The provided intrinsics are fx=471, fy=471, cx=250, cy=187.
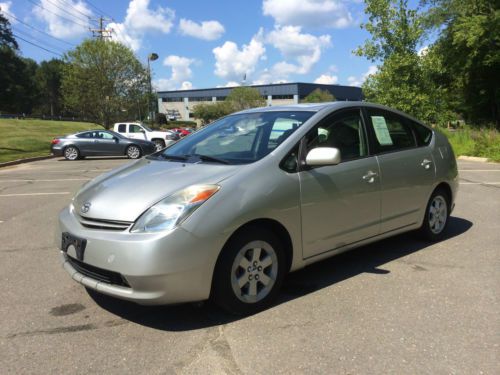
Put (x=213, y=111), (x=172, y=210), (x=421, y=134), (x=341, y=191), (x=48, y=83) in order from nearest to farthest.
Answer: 1. (x=172, y=210)
2. (x=341, y=191)
3. (x=421, y=134)
4. (x=213, y=111)
5. (x=48, y=83)

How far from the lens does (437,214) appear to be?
5.47 m

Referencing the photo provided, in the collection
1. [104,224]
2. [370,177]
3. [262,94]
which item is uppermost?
[262,94]

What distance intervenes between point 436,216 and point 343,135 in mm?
1852

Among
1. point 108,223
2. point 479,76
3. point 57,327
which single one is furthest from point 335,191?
point 479,76

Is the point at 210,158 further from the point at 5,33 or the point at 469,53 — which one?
the point at 5,33

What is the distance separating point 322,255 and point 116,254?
178 cm

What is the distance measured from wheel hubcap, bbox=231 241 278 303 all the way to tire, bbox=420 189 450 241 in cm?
244

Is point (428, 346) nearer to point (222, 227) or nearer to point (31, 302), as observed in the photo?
point (222, 227)

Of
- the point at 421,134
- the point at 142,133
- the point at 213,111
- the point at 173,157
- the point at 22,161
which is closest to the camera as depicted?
the point at 173,157

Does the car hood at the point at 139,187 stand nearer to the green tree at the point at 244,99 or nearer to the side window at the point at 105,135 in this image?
the side window at the point at 105,135

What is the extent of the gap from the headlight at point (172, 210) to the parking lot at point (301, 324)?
0.79m

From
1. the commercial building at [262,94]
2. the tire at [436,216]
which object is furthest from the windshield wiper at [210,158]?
the commercial building at [262,94]

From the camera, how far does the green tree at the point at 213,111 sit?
9706cm

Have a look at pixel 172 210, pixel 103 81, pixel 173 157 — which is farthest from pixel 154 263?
pixel 103 81
